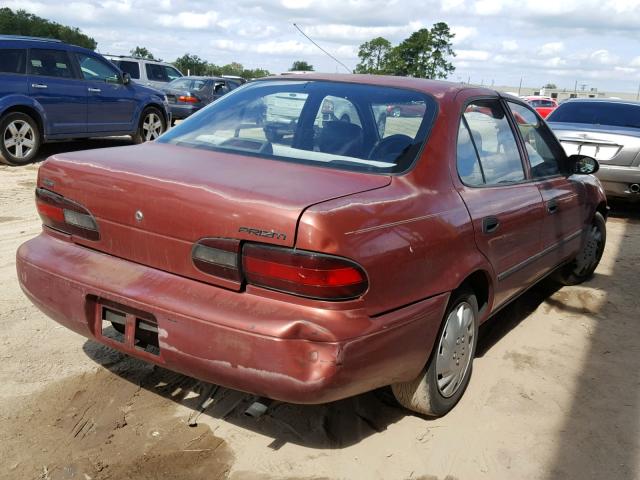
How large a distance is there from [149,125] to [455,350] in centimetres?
1036

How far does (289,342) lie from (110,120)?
9.90 meters

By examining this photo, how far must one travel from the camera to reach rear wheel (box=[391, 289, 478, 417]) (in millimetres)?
3033

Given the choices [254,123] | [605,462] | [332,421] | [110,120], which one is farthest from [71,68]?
[605,462]

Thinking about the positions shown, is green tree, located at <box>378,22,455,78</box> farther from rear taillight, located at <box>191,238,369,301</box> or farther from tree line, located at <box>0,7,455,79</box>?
rear taillight, located at <box>191,238,369,301</box>

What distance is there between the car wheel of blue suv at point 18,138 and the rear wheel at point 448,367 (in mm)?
8212

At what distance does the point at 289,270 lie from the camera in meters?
2.37

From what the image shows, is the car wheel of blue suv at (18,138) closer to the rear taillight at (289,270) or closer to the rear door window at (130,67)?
the rear taillight at (289,270)

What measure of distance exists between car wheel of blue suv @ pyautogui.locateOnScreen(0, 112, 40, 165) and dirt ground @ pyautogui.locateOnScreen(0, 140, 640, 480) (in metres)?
6.08

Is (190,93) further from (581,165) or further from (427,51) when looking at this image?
(427,51)

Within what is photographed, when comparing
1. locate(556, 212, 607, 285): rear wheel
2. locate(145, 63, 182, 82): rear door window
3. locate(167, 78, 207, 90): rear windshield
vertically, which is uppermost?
locate(145, 63, 182, 82): rear door window

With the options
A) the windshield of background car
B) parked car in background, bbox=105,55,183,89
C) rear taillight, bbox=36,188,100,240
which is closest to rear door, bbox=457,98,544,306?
the windshield of background car

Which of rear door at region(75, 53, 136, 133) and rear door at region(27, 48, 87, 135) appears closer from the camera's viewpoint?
rear door at region(27, 48, 87, 135)

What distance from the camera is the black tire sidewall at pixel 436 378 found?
9.87ft

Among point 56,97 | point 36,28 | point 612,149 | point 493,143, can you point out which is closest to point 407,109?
point 493,143
